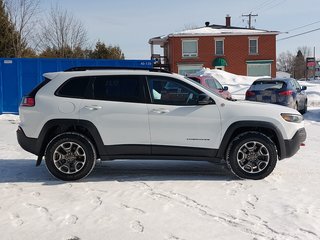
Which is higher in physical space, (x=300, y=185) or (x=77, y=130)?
(x=77, y=130)

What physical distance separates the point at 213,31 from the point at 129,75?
42.3 m

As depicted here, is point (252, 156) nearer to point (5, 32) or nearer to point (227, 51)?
point (5, 32)

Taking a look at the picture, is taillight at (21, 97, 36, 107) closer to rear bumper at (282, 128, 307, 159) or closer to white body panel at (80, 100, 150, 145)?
white body panel at (80, 100, 150, 145)

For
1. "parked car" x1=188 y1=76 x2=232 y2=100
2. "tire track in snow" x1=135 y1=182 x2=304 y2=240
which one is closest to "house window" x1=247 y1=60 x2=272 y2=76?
"parked car" x1=188 y1=76 x2=232 y2=100

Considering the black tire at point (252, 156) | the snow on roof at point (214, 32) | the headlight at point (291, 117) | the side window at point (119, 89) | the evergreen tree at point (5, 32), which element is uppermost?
the snow on roof at point (214, 32)

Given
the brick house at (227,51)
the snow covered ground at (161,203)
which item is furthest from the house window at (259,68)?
the snow covered ground at (161,203)

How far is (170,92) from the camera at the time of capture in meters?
6.77

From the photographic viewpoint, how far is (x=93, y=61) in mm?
17000

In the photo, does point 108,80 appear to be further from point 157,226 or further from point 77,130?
point 157,226

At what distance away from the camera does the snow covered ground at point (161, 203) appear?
460 cm

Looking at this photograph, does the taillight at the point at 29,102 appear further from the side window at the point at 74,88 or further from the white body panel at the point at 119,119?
the white body panel at the point at 119,119

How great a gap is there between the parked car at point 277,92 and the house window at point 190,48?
31343 millimetres

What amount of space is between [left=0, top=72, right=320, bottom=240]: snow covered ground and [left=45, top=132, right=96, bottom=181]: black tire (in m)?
0.17

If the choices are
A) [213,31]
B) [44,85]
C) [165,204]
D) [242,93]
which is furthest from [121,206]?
[213,31]
